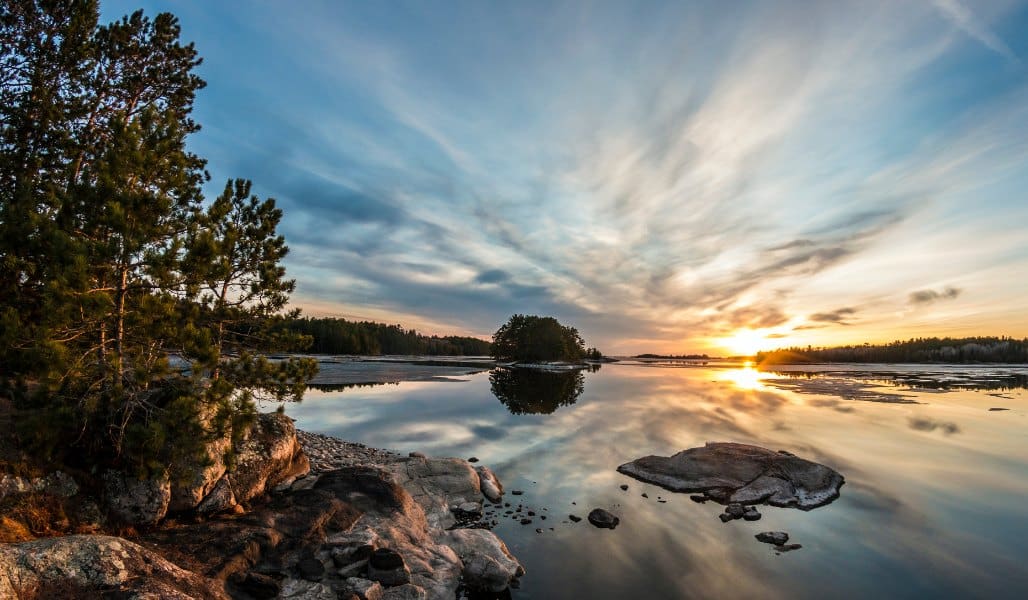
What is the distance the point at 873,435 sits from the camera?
2773cm

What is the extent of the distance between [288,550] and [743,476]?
16.5 m

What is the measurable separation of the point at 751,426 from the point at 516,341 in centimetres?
12154

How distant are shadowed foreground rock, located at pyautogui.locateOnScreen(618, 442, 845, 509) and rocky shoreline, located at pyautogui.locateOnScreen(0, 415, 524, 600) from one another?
8.67 metres

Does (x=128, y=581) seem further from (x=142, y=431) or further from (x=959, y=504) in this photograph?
(x=959, y=504)

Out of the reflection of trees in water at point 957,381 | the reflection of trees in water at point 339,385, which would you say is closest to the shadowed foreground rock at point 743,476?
the reflection of trees in water at point 339,385

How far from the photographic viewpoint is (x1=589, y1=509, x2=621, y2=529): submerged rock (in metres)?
14.0

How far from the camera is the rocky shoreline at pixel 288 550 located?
6.43m

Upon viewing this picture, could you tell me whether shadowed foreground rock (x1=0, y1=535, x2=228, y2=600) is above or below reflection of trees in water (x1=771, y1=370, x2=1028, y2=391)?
below

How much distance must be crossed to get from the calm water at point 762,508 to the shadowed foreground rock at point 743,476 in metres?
0.67

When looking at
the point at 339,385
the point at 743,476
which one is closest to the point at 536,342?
the point at 339,385

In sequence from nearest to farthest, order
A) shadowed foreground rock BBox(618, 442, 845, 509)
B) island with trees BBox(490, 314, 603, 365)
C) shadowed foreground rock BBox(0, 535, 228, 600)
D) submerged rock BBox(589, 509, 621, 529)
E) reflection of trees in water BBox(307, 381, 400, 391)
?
1. shadowed foreground rock BBox(0, 535, 228, 600)
2. submerged rock BBox(589, 509, 621, 529)
3. shadowed foreground rock BBox(618, 442, 845, 509)
4. reflection of trees in water BBox(307, 381, 400, 391)
5. island with trees BBox(490, 314, 603, 365)

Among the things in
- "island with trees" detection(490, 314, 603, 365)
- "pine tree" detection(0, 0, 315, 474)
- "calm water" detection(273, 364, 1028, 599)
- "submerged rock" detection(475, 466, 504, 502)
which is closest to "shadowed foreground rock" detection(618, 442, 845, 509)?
"calm water" detection(273, 364, 1028, 599)

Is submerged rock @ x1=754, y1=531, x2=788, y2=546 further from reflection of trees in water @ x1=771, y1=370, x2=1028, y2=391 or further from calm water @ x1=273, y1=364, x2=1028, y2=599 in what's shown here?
reflection of trees in water @ x1=771, y1=370, x2=1028, y2=391

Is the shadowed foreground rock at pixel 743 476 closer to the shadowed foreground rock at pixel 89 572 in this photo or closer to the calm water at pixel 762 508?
the calm water at pixel 762 508
